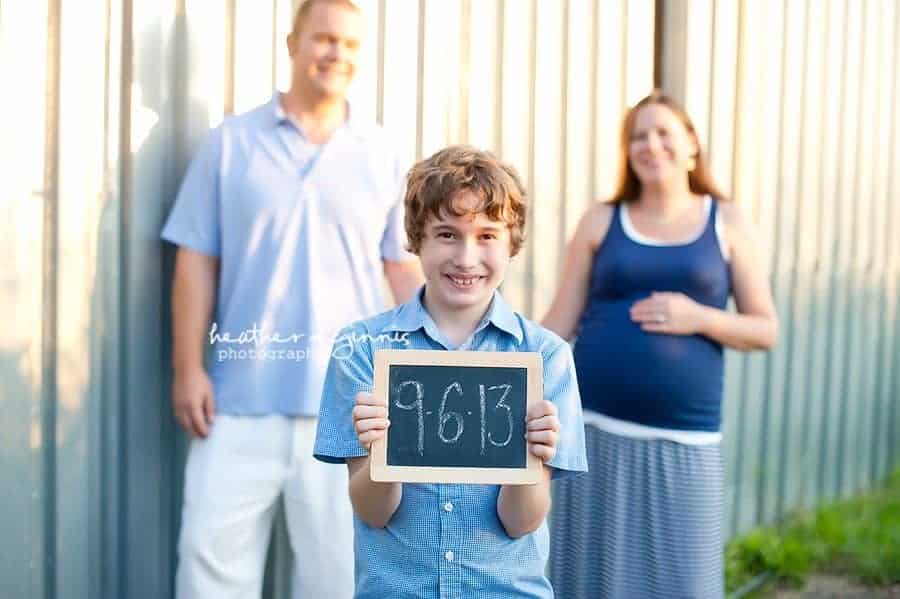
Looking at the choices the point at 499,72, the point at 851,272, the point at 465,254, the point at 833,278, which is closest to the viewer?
the point at 465,254

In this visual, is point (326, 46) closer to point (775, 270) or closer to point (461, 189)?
point (461, 189)

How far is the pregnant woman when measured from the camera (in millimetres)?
3875

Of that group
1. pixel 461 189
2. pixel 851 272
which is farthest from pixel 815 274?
pixel 461 189

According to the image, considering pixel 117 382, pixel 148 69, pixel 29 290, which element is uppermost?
pixel 148 69

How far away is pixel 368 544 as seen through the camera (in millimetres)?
2689

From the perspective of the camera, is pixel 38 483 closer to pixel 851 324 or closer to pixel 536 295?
pixel 536 295

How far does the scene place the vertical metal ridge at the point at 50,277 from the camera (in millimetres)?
3479

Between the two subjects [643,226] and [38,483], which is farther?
[643,226]

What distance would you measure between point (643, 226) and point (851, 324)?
142 inches

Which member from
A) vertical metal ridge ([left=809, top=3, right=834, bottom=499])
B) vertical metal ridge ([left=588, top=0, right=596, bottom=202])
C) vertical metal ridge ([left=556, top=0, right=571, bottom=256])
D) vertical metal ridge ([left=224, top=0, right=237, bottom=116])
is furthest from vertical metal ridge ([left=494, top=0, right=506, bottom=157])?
A: vertical metal ridge ([left=809, top=3, right=834, bottom=499])

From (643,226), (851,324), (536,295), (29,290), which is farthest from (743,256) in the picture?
(851,324)

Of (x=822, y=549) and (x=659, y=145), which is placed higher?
(x=659, y=145)

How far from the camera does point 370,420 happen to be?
7.86 feet

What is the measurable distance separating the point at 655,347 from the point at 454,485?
4.61 feet
